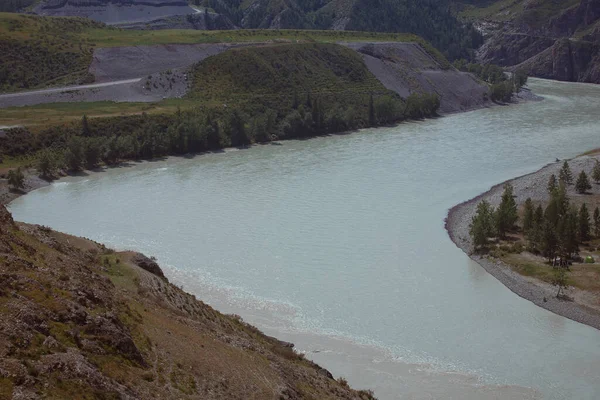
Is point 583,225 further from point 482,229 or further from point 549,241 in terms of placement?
point 482,229

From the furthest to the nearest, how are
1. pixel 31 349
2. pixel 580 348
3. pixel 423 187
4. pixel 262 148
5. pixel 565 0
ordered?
pixel 565 0, pixel 262 148, pixel 423 187, pixel 580 348, pixel 31 349

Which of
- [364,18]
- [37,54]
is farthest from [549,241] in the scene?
[364,18]

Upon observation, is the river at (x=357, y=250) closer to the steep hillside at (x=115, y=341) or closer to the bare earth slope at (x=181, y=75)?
the steep hillside at (x=115, y=341)

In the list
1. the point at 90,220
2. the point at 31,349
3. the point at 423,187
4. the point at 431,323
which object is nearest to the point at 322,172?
the point at 423,187

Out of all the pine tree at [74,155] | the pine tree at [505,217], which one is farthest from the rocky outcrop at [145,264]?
the pine tree at [74,155]

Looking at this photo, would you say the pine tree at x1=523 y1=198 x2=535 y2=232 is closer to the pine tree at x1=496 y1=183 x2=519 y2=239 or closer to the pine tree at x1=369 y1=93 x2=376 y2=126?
the pine tree at x1=496 y1=183 x2=519 y2=239

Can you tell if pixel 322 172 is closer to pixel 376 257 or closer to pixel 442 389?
pixel 376 257

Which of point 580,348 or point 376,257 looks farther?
point 376,257

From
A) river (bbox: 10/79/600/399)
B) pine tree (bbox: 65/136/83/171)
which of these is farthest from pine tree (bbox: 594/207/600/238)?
pine tree (bbox: 65/136/83/171)
